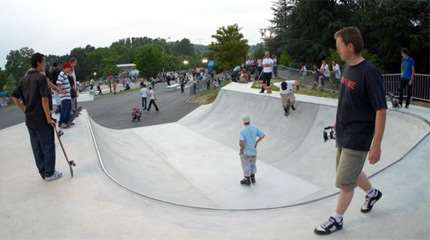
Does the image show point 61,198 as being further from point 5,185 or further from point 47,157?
point 5,185

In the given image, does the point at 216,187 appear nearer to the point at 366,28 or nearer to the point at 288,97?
the point at 288,97

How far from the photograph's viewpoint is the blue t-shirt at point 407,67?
9.38 meters

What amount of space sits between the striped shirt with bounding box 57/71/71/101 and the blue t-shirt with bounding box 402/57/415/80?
904 centimetres

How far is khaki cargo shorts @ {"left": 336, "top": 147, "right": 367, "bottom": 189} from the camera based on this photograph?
3.54 m

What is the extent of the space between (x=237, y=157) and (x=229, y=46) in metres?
27.2

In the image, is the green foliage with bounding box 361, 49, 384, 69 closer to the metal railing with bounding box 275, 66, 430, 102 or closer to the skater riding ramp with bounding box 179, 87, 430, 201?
the metal railing with bounding box 275, 66, 430, 102

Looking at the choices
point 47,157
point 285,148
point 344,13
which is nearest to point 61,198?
point 47,157

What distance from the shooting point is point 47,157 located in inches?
228

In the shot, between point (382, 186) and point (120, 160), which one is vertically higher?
point (382, 186)

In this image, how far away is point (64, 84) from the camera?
939 cm

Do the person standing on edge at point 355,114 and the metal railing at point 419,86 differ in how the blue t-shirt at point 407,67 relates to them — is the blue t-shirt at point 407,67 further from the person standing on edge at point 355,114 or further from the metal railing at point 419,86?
the person standing on edge at point 355,114

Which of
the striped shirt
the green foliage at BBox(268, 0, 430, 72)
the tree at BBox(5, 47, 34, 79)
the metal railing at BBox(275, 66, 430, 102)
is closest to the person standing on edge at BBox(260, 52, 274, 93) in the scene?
the metal railing at BBox(275, 66, 430, 102)

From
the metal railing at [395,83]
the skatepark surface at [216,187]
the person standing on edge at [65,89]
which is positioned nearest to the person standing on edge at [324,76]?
the metal railing at [395,83]

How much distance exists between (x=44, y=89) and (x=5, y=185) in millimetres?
1810
